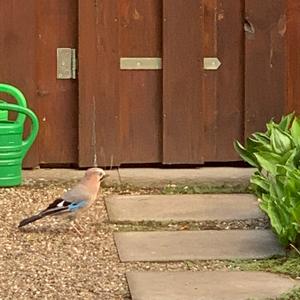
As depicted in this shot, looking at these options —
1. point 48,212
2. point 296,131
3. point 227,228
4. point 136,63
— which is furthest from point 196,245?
point 136,63

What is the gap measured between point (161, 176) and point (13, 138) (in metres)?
1.13

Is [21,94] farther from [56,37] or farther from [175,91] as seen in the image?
[175,91]

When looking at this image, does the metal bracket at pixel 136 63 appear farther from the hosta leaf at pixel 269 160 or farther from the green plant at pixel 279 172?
the hosta leaf at pixel 269 160

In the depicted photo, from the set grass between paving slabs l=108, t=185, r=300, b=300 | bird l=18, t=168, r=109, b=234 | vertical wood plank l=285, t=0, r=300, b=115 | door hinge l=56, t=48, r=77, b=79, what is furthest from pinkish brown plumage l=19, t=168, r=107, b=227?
vertical wood plank l=285, t=0, r=300, b=115

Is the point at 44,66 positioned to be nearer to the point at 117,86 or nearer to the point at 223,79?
the point at 117,86

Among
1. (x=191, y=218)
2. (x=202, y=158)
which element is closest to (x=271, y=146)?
(x=191, y=218)

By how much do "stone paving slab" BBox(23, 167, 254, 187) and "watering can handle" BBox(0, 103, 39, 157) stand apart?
288 mm

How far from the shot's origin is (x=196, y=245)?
21.1 ft

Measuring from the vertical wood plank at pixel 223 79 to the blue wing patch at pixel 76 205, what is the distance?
1.84 metres

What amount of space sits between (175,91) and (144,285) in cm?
292

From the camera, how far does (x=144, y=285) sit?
221 inches

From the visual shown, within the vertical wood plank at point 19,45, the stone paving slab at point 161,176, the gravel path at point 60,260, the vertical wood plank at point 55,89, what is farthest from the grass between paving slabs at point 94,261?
the vertical wood plank at point 19,45

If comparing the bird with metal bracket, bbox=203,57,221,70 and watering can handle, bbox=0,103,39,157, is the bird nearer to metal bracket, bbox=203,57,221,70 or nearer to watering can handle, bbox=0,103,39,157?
watering can handle, bbox=0,103,39,157

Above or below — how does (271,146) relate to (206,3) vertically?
below
